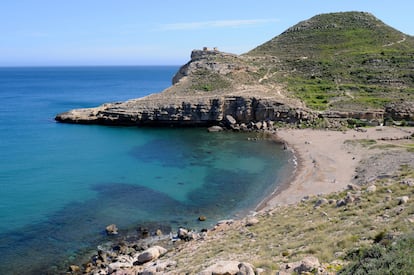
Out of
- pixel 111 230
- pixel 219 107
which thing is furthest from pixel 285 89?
pixel 111 230

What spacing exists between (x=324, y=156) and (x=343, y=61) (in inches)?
1745

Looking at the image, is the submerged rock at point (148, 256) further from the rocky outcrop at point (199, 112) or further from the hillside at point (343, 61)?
the hillside at point (343, 61)

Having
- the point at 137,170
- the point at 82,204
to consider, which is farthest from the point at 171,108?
the point at 82,204

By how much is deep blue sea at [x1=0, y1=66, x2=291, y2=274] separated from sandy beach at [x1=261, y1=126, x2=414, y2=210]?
2284mm

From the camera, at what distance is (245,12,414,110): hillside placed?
72.7 m

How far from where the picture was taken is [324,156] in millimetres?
48844

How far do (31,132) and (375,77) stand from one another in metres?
63.4

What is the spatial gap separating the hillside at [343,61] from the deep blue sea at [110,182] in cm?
2139

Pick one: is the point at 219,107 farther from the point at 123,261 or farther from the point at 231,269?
the point at 231,269

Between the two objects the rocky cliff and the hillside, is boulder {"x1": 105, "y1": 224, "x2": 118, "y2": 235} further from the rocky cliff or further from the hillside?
the hillside

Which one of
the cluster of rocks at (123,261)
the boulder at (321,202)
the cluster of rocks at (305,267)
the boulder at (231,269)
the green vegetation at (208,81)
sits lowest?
the cluster of rocks at (123,261)

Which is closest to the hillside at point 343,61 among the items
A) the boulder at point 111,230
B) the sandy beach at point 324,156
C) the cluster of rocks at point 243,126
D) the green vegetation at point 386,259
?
the cluster of rocks at point 243,126

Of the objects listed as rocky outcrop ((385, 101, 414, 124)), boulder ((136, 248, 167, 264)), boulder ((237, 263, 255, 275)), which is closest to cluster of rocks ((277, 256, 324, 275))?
boulder ((237, 263, 255, 275))

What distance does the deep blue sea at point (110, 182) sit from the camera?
2934cm
